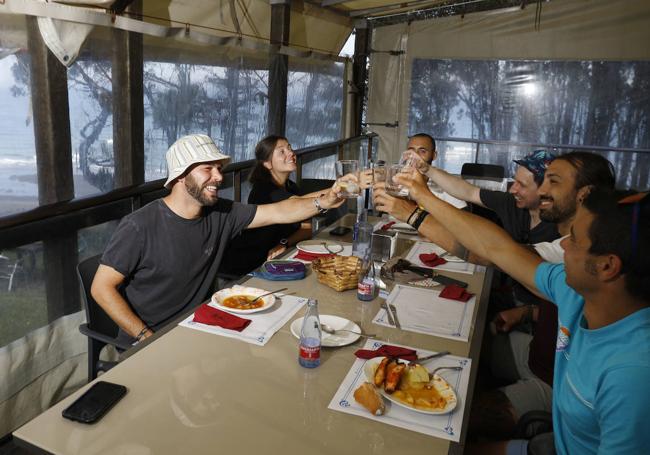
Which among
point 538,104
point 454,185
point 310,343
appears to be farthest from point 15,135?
point 538,104

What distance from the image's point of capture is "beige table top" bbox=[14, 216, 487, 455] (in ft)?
3.88

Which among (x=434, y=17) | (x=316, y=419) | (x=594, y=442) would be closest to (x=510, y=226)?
(x=594, y=442)

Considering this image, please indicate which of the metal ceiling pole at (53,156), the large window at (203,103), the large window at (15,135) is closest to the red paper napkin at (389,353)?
the metal ceiling pole at (53,156)

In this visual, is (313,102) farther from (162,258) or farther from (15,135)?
(162,258)

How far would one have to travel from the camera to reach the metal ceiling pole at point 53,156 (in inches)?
106

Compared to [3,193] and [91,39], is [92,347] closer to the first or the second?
[3,193]

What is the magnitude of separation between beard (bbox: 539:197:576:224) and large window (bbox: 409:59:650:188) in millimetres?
4882

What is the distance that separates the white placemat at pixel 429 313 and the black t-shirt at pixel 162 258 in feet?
2.86

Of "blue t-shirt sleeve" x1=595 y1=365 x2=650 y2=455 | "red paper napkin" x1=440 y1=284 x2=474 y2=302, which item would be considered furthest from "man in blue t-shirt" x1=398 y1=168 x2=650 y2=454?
"red paper napkin" x1=440 y1=284 x2=474 y2=302

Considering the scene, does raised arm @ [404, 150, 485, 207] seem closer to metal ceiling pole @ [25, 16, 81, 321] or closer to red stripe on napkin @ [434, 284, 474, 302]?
red stripe on napkin @ [434, 284, 474, 302]

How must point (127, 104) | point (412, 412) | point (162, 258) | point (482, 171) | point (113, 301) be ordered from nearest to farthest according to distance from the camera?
point (412, 412) < point (113, 301) < point (162, 258) < point (127, 104) < point (482, 171)

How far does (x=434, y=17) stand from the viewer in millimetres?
7078

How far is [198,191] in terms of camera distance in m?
2.27

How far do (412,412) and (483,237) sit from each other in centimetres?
85
